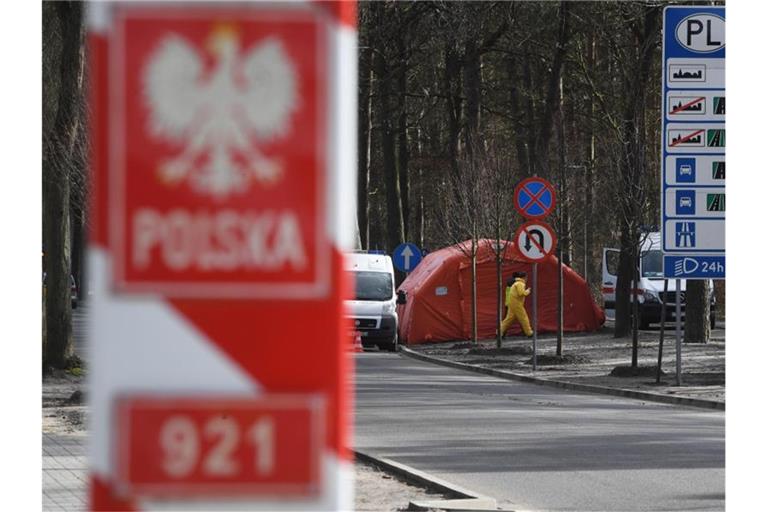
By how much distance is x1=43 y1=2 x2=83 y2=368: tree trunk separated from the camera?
21438mm

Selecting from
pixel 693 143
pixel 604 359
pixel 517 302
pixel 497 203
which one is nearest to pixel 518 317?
pixel 517 302

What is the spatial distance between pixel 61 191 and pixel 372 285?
1268 centimetres

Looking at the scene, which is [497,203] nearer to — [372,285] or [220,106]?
[372,285]

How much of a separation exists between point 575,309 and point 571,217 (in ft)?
12.6

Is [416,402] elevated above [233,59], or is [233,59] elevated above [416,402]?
[233,59]

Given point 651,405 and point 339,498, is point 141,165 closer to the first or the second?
point 339,498

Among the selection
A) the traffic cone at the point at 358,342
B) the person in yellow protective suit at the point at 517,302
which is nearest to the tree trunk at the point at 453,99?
the person in yellow protective suit at the point at 517,302

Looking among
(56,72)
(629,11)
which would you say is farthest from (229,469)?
(629,11)

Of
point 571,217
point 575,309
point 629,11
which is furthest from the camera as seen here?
point 575,309

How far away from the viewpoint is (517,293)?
35.6 meters

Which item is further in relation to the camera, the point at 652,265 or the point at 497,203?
the point at 652,265

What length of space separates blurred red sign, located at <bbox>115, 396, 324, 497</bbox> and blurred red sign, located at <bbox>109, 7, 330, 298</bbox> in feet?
0.60

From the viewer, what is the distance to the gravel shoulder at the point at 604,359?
2250 centimetres

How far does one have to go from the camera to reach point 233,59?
8.58ft
